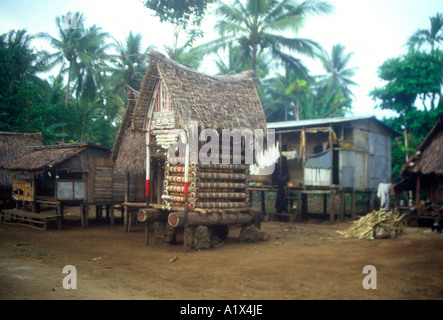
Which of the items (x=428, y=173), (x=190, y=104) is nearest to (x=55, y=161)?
(x=190, y=104)

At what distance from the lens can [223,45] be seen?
2259 cm

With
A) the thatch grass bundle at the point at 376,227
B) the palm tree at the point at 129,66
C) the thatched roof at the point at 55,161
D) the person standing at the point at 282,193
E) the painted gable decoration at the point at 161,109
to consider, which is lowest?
the thatch grass bundle at the point at 376,227

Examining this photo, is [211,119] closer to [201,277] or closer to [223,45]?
[201,277]

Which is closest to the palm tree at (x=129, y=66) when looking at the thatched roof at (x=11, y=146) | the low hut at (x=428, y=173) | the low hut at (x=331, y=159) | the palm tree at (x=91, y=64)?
the palm tree at (x=91, y=64)

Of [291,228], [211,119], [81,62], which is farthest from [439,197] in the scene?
[81,62]

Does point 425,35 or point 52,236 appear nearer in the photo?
point 52,236

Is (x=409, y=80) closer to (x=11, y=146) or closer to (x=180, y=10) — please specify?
(x=180, y=10)

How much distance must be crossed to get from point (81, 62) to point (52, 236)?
21.4m

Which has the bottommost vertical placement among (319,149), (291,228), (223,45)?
(291,228)

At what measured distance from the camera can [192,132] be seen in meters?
10.6

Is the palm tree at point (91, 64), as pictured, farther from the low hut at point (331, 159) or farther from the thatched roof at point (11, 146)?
the low hut at point (331, 159)

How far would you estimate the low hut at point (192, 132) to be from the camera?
1055 cm

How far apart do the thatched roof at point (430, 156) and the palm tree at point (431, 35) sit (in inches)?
517

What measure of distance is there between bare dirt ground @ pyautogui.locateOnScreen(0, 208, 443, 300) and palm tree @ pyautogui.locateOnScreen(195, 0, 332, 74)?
1220 centimetres
